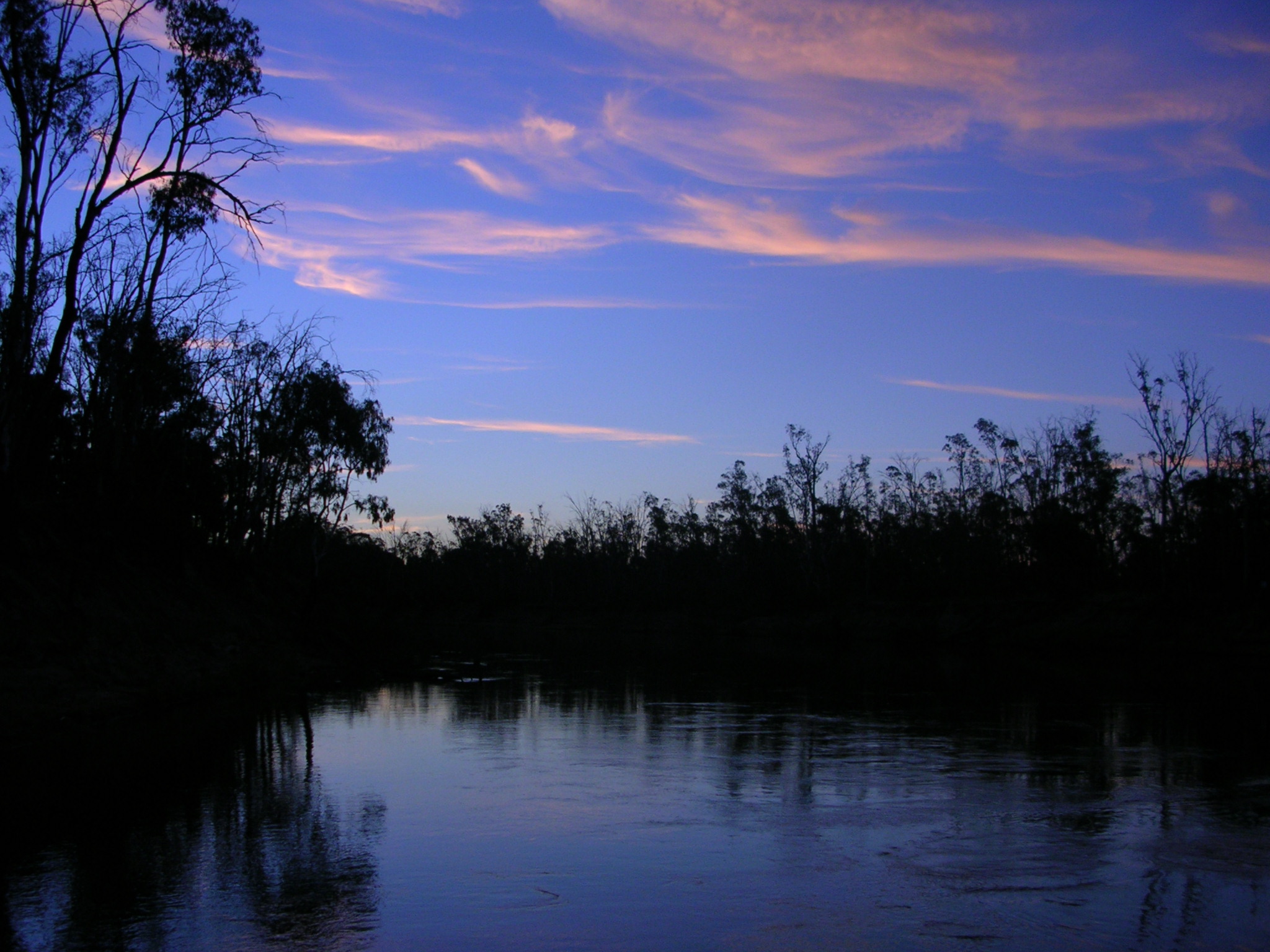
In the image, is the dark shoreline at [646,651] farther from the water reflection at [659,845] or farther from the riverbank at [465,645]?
the water reflection at [659,845]

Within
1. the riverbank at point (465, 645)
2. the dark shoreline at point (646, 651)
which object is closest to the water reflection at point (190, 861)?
the riverbank at point (465, 645)

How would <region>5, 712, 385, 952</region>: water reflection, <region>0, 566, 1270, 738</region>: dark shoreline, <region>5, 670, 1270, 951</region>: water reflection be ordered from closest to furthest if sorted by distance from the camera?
<region>5, 712, 385, 952</region>: water reflection, <region>5, 670, 1270, 951</region>: water reflection, <region>0, 566, 1270, 738</region>: dark shoreline

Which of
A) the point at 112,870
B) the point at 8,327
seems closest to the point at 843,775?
the point at 112,870

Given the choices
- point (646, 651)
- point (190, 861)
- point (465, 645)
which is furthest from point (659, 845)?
point (465, 645)

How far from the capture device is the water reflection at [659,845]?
646 cm

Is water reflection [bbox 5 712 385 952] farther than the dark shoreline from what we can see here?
No

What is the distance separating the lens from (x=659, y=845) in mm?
8789

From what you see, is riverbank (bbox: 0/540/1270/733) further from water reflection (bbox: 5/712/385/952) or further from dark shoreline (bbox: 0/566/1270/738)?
water reflection (bbox: 5/712/385/952)

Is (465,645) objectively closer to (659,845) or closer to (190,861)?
(659,845)

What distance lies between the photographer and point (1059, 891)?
7309mm

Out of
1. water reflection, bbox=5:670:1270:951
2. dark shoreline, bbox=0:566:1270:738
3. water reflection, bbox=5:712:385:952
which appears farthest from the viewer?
dark shoreline, bbox=0:566:1270:738

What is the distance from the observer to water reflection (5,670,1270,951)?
255 inches

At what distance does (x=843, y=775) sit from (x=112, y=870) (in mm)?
7990

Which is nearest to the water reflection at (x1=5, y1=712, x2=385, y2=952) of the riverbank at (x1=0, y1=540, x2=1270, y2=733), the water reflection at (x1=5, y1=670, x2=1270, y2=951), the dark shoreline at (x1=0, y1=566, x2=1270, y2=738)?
the water reflection at (x1=5, y1=670, x2=1270, y2=951)
